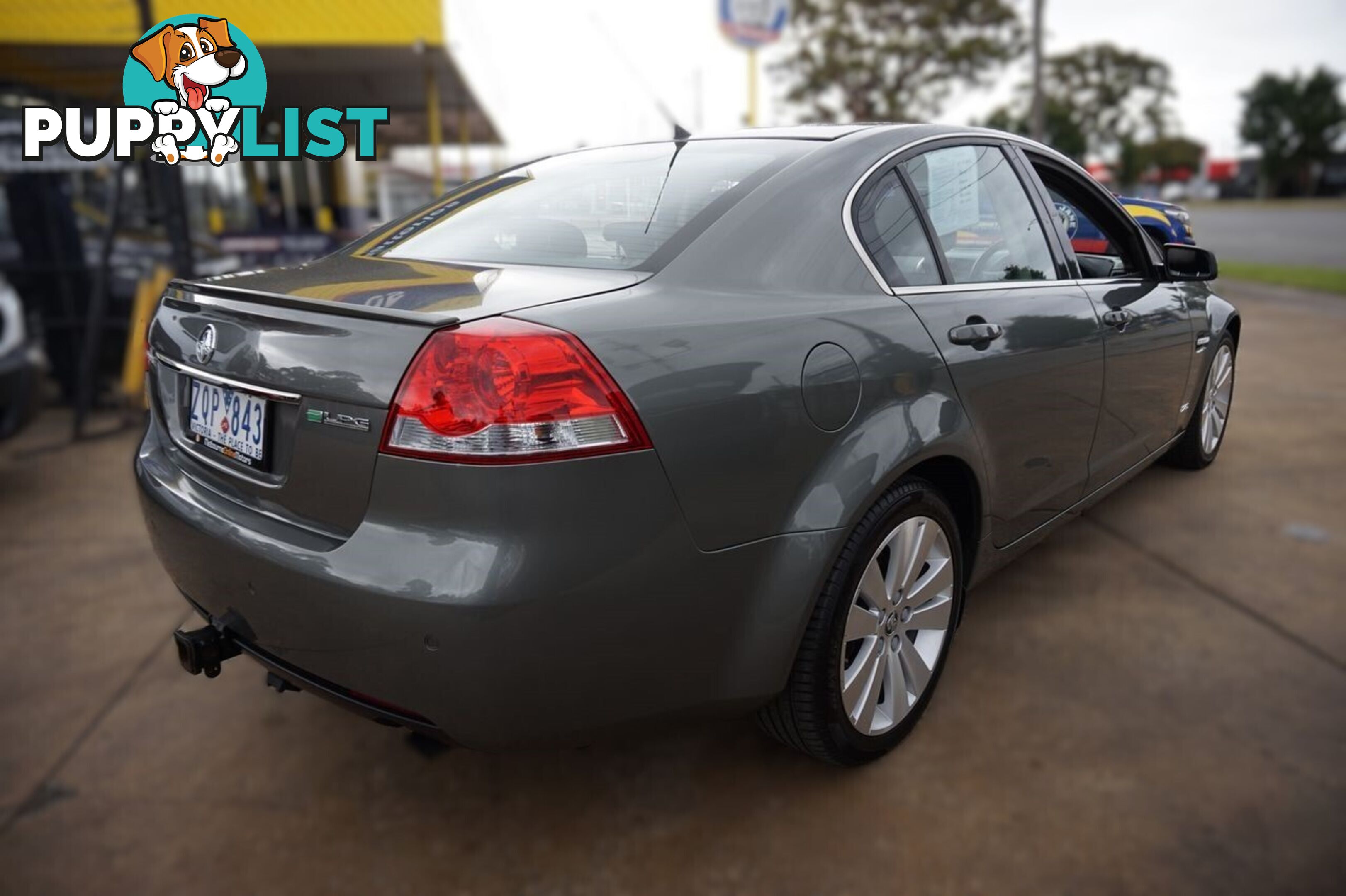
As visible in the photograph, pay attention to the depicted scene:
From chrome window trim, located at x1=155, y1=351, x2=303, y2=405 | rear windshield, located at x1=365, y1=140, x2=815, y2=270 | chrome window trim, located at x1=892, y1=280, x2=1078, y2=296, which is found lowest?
chrome window trim, located at x1=155, y1=351, x2=303, y2=405

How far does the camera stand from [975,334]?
2307mm

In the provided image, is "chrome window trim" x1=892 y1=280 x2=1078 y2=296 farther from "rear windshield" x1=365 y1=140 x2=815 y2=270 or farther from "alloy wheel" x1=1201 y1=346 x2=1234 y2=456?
"alloy wheel" x1=1201 y1=346 x2=1234 y2=456

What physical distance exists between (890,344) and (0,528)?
404 centimetres

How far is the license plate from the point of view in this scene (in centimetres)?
187

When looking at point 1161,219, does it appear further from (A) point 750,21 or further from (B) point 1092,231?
(A) point 750,21

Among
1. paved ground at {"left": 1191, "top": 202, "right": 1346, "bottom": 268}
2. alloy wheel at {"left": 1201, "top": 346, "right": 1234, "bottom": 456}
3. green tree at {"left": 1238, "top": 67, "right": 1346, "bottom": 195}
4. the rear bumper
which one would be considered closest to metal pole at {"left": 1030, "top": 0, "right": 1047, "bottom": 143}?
paved ground at {"left": 1191, "top": 202, "right": 1346, "bottom": 268}

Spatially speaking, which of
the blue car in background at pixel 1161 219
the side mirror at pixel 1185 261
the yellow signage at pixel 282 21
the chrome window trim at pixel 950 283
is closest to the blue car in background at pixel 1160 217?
the blue car in background at pixel 1161 219

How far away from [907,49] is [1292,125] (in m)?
51.6

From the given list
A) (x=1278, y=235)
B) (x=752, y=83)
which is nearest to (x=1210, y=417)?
(x=752, y=83)

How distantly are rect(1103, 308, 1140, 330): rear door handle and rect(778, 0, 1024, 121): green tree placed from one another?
27872mm

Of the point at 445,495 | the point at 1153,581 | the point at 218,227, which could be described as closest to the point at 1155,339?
the point at 1153,581

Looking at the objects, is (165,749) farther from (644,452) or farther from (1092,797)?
(1092,797)

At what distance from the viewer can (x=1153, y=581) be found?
324 cm

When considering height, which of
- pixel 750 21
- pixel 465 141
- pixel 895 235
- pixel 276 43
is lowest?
pixel 895 235
